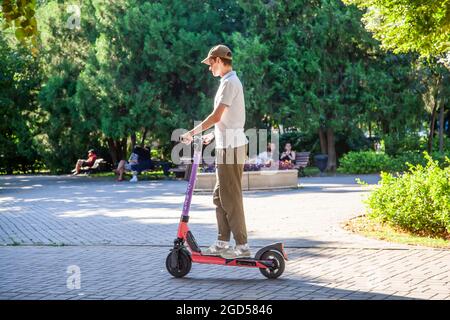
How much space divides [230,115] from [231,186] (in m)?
0.67

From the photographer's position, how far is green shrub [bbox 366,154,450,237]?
9.37 metres

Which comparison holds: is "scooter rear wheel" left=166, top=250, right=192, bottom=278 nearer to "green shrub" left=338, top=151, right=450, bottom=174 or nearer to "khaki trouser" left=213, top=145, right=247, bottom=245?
"khaki trouser" left=213, top=145, right=247, bottom=245

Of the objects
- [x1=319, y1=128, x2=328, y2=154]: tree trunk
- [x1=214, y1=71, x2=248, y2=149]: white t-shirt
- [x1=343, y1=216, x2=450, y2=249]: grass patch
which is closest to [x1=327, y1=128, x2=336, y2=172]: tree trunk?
[x1=319, y1=128, x2=328, y2=154]: tree trunk

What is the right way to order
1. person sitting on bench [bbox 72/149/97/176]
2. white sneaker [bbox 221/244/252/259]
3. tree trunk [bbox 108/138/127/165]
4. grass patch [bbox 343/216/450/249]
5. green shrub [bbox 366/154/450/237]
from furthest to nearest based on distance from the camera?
tree trunk [bbox 108/138/127/165], person sitting on bench [bbox 72/149/97/176], green shrub [bbox 366/154/450/237], grass patch [bbox 343/216/450/249], white sneaker [bbox 221/244/252/259]

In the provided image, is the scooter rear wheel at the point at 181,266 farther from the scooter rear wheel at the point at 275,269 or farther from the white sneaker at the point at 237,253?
the scooter rear wheel at the point at 275,269

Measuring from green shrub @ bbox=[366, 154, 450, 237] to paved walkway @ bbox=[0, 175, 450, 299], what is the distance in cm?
75

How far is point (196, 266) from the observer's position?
7527 millimetres

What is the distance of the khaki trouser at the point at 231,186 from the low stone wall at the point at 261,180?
11353 millimetres

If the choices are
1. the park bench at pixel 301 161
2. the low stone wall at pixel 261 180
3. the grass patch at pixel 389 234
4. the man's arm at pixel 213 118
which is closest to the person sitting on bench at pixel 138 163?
the park bench at pixel 301 161

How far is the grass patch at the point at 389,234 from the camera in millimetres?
8744

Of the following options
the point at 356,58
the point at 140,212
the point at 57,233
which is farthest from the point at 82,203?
the point at 356,58

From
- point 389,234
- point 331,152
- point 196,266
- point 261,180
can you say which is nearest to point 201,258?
point 196,266

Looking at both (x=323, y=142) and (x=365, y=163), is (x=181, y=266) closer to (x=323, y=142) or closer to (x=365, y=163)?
(x=365, y=163)

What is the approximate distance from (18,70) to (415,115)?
17170mm
